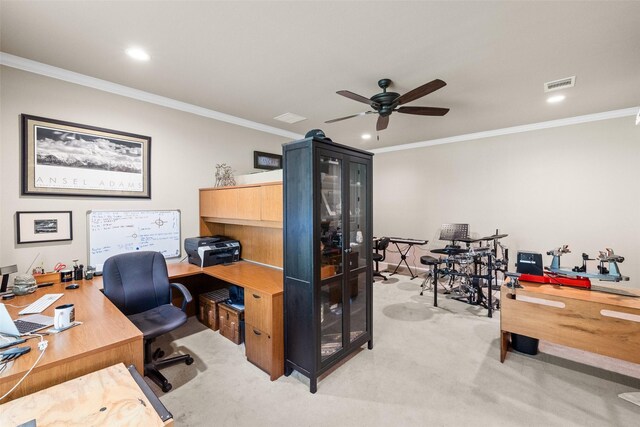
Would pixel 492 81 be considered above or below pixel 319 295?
above

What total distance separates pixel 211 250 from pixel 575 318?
144 inches

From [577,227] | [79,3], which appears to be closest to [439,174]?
[577,227]

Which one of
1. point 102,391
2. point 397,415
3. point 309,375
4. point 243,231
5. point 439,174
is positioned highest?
point 439,174

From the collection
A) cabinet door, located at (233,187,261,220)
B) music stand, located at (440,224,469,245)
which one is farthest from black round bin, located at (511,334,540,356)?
cabinet door, located at (233,187,261,220)

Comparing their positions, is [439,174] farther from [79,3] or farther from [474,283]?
[79,3]

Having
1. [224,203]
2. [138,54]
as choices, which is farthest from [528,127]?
[138,54]

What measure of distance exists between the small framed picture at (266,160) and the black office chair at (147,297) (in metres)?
2.29

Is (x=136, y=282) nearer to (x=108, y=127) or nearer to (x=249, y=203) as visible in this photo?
(x=249, y=203)

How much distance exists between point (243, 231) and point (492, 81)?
11.4 ft

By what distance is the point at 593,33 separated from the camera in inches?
83.1

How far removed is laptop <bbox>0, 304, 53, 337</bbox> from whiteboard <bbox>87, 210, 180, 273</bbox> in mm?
1237

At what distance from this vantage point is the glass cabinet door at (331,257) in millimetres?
2328

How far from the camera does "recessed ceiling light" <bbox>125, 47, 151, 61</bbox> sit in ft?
7.61

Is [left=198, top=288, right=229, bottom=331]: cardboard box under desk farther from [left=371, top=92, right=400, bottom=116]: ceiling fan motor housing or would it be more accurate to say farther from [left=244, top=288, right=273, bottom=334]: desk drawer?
[left=371, top=92, right=400, bottom=116]: ceiling fan motor housing
